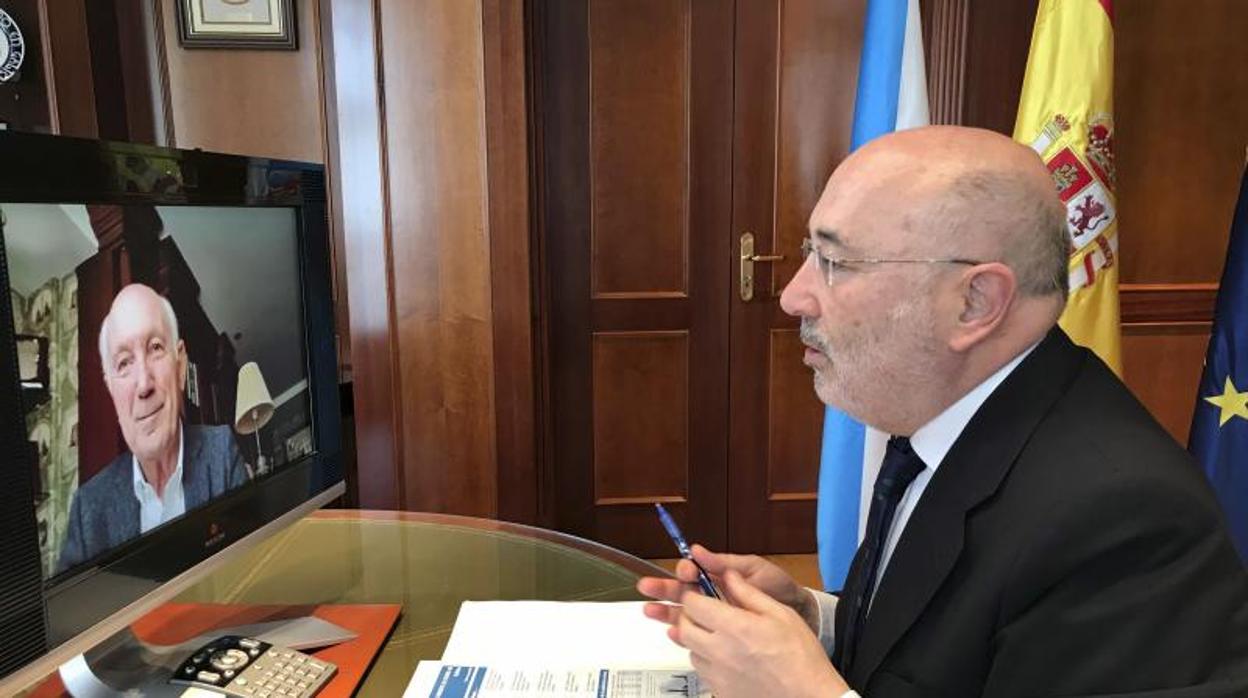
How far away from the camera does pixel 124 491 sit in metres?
0.84

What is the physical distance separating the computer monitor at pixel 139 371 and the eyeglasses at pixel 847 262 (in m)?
0.66

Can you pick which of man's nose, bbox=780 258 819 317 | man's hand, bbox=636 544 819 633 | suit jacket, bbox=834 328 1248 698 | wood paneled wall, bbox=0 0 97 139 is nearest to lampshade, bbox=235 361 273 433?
man's hand, bbox=636 544 819 633

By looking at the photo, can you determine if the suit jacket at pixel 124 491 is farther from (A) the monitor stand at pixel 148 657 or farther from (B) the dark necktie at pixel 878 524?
(B) the dark necktie at pixel 878 524

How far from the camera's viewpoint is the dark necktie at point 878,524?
0.91 m

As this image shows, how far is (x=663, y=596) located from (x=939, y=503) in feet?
0.99

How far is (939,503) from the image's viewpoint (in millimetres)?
812

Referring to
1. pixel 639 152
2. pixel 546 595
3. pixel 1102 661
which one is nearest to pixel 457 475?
pixel 639 152

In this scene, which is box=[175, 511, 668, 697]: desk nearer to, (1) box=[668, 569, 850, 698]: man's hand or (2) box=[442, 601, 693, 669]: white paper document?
(2) box=[442, 601, 693, 669]: white paper document

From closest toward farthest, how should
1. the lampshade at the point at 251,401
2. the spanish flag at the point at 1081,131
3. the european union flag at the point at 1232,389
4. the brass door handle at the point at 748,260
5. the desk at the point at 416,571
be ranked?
the lampshade at the point at 251,401
the desk at the point at 416,571
the european union flag at the point at 1232,389
the spanish flag at the point at 1081,131
the brass door handle at the point at 748,260

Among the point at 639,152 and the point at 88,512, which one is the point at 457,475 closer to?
the point at 639,152

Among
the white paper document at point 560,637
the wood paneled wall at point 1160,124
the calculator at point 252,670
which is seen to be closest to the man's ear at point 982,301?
the white paper document at point 560,637

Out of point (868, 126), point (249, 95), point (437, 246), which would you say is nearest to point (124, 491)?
point (437, 246)

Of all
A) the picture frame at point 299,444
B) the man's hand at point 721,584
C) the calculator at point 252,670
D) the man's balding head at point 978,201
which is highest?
the man's balding head at point 978,201

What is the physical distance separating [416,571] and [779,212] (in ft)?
6.40
